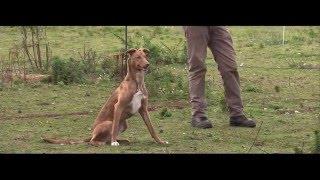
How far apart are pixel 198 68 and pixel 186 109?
52.7 inches

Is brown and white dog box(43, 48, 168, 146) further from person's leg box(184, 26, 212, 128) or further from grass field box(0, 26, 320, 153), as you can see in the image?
person's leg box(184, 26, 212, 128)

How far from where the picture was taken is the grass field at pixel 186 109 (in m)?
6.41

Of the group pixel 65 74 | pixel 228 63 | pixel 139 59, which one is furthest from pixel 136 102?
pixel 65 74

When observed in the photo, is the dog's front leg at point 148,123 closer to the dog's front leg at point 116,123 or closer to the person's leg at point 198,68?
the dog's front leg at point 116,123

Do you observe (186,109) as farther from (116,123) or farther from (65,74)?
(65,74)

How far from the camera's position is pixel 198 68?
7.35 m

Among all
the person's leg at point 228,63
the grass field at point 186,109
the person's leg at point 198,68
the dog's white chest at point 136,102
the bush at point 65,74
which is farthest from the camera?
the bush at point 65,74

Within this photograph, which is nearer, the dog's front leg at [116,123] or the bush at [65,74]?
the dog's front leg at [116,123]

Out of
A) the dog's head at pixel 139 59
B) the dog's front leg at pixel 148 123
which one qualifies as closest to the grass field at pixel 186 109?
the dog's front leg at pixel 148 123

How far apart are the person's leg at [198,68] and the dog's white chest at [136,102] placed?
936 mm

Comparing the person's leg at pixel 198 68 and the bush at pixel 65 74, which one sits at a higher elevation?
the person's leg at pixel 198 68
